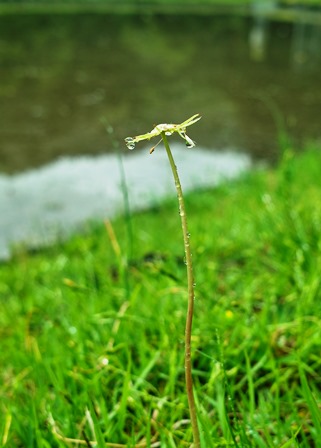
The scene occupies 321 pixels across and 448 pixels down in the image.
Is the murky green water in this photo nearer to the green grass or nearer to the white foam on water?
the white foam on water

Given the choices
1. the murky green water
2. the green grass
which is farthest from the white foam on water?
the green grass

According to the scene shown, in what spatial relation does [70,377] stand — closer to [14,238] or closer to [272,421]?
[272,421]

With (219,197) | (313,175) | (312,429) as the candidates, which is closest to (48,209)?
(219,197)

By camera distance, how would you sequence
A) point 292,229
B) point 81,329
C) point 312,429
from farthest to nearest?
1. point 292,229
2. point 81,329
3. point 312,429

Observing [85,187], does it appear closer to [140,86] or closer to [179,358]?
[179,358]

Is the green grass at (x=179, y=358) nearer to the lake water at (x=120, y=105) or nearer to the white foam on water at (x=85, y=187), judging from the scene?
the lake water at (x=120, y=105)

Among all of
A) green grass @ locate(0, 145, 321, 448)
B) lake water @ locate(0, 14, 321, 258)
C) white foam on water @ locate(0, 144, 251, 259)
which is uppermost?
lake water @ locate(0, 14, 321, 258)

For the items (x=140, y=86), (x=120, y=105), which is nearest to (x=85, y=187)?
(x=120, y=105)
